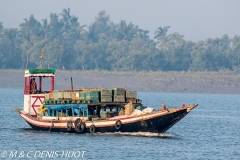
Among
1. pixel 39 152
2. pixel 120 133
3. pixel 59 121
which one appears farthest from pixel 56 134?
pixel 39 152

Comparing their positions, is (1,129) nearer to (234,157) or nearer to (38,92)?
(38,92)

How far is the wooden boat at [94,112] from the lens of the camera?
67750 mm

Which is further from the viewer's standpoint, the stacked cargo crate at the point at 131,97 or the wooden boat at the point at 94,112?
the stacked cargo crate at the point at 131,97

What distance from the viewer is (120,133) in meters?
68.7

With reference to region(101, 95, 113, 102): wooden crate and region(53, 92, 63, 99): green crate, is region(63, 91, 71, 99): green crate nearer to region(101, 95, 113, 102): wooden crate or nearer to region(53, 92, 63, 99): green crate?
region(53, 92, 63, 99): green crate

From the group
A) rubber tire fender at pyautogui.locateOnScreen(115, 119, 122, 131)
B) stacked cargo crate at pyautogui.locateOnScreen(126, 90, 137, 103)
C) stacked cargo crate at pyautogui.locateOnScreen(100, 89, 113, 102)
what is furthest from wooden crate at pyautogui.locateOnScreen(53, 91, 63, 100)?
rubber tire fender at pyautogui.locateOnScreen(115, 119, 122, 131)

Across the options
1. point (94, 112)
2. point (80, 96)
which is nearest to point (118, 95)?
point (94, 112)

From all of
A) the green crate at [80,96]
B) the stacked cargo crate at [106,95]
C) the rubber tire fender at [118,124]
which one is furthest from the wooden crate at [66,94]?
the rubber tire fender at [118,124]

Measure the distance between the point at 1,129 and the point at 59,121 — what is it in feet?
23.8

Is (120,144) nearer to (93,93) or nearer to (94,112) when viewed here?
(93,93)

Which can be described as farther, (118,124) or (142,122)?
(118,124)

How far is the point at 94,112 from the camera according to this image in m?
72.2

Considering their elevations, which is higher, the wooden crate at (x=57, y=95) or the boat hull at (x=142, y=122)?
the wooden crate at (x=57, y=95)

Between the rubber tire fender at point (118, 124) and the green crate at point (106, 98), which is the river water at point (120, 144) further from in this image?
the green crate at point (106, 98)
